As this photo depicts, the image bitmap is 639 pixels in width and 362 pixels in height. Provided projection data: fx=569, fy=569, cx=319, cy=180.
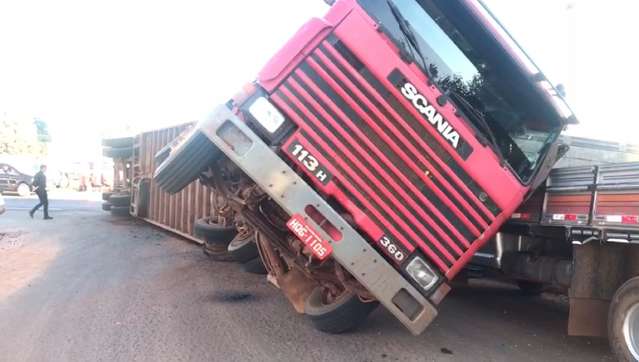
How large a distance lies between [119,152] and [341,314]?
1231 cm

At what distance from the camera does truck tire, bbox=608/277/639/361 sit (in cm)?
437

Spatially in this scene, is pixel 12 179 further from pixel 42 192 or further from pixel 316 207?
pixel 316 207

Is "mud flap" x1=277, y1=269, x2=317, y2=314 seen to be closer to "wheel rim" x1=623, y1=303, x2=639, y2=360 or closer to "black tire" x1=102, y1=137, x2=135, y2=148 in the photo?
"wheel rim" x1=623, y1=303, x2=639, y2=360

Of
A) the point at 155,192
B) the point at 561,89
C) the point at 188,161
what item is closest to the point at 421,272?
the point at 561,89

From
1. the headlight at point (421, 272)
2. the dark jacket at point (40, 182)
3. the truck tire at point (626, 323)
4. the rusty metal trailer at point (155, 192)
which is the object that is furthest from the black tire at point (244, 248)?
the dark jacket at point (40, 182)

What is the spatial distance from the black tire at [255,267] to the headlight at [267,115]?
3.83 meters

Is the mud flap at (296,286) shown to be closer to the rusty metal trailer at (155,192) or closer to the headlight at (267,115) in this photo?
the headlight at (267,115)

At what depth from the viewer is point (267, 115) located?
15.0ft

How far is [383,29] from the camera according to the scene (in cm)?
453

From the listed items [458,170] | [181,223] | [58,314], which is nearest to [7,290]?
[58,314]

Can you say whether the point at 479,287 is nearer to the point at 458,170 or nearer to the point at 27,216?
the point at 458,170

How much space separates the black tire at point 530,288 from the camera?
765 centimetres

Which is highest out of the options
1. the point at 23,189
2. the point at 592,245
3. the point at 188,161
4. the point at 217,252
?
the point at 23,189

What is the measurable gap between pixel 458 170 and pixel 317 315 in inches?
76.6
